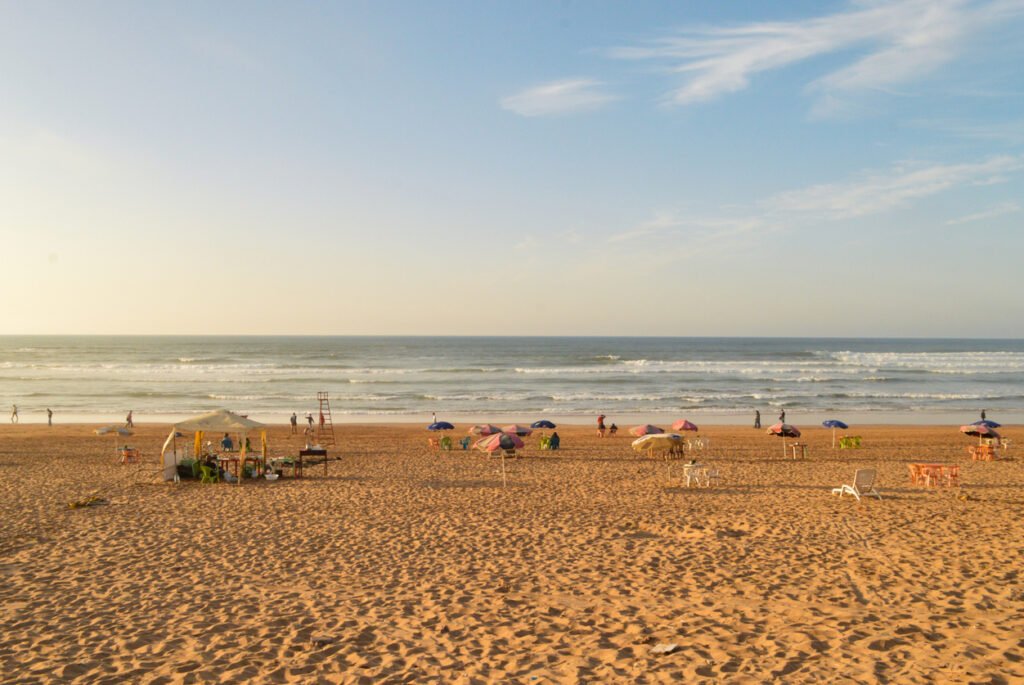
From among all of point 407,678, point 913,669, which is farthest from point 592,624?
point 913,669

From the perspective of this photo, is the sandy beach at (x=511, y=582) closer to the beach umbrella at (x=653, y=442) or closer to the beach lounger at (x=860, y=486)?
the beach lounger at (x=860, y=486)

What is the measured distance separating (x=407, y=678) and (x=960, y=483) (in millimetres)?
14874

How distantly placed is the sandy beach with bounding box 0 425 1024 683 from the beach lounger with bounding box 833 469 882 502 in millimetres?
345

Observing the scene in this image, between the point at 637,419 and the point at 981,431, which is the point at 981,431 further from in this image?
the point at 637,419

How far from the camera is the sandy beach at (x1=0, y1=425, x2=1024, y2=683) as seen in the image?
20.0 ft

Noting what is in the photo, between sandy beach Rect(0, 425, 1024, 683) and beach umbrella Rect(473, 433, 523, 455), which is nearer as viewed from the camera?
sandy beach Rect(0, 425, 1024, 683)

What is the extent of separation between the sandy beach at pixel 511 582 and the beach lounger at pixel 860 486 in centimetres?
34

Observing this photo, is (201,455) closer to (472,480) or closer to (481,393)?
(472,480)

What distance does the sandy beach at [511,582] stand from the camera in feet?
20.0

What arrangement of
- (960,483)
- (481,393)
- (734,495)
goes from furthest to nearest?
1. (481,393)
2. (960,483)
3. (734,495)

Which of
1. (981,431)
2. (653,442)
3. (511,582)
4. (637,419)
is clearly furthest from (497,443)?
(637,419)

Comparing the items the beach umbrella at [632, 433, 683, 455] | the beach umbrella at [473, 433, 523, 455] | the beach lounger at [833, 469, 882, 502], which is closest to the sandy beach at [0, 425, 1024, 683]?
the beach lounger at [833, 469, 882, 502]

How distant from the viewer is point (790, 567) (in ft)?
29.5

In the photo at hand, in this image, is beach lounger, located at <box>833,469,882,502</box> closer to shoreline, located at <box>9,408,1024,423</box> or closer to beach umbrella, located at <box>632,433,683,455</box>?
beach umbrella, located at <box>632,433,683,455</box>
